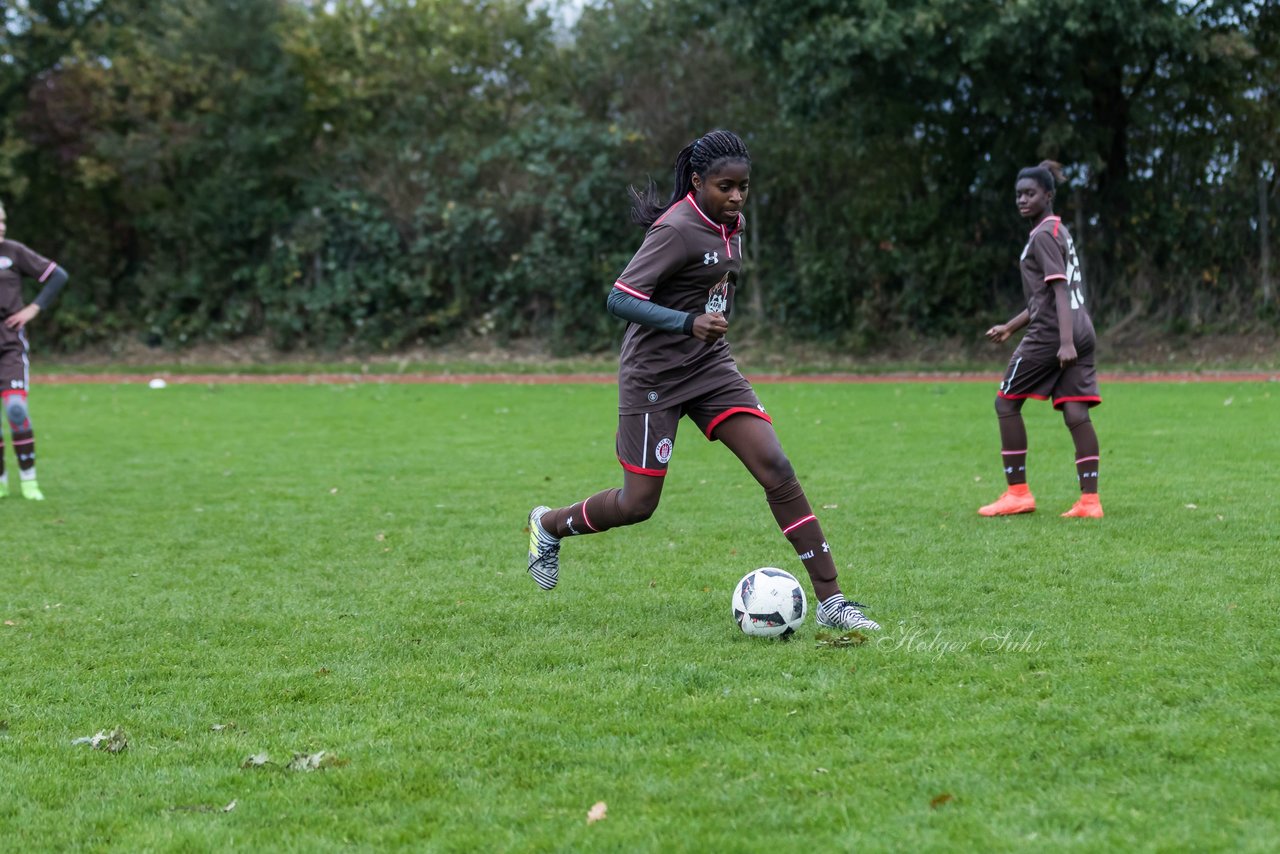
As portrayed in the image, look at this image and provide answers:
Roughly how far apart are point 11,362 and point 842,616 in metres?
7.25

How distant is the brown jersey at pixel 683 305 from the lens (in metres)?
5.36

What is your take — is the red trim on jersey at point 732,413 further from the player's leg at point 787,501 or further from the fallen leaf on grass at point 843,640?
the fallen leaf on grass at point 843,640

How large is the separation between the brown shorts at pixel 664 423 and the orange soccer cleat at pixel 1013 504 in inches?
122

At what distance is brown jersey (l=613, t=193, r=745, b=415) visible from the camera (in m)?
5.36

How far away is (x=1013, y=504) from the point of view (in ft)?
26.8

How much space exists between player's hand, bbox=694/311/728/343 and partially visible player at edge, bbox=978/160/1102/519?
11.4 ft

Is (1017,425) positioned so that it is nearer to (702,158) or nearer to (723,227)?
(723,227)

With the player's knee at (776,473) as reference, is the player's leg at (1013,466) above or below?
below

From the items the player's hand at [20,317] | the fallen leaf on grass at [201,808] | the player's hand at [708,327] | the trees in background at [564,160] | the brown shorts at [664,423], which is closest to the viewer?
the fallen leaf on grass at [201,808]

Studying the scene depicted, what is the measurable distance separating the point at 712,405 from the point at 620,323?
1990cm

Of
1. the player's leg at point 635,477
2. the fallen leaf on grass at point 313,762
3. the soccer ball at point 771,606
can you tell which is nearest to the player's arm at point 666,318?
the player's leg at point 635,477

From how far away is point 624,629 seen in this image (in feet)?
18.1

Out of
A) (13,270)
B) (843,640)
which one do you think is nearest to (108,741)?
(843,640)

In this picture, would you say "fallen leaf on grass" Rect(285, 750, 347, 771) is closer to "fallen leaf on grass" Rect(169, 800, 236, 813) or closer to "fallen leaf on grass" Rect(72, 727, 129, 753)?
"fallen leaf on grass" Rect(169, 800, 236, 813)
